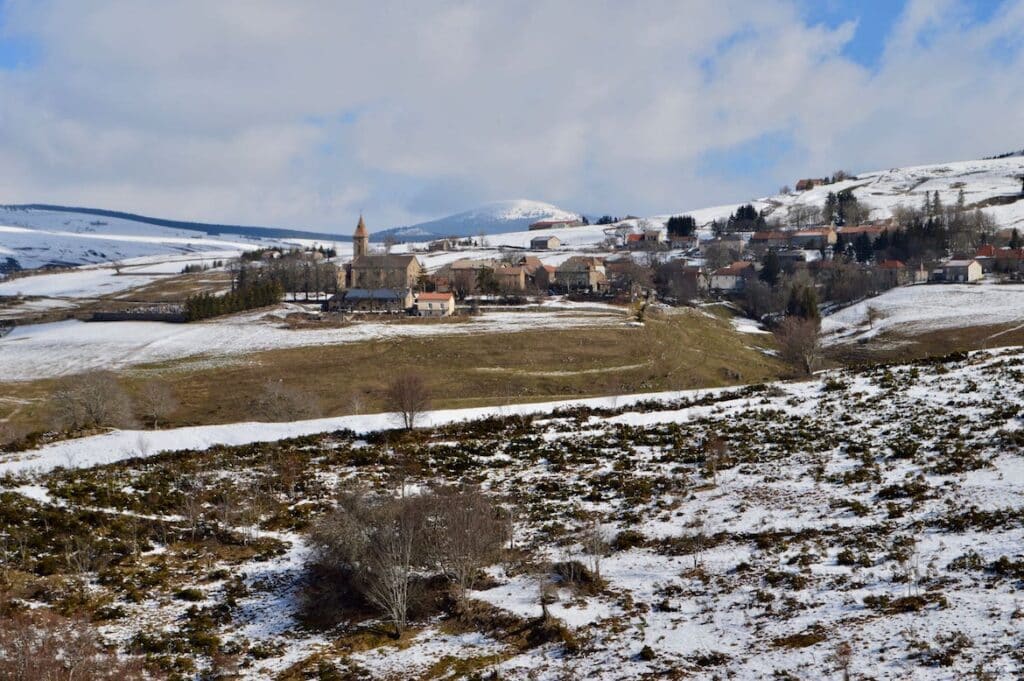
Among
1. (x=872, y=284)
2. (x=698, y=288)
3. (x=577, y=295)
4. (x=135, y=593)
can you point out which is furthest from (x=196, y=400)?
(x=872, y=284)

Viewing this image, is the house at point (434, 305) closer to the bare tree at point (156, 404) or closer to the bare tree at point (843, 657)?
the bare tree at point (156, 404)

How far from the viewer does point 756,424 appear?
38.4 m

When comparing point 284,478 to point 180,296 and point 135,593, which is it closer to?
point 135,593

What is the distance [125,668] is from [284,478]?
14745 mm

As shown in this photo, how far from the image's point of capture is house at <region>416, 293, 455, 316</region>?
112 meters

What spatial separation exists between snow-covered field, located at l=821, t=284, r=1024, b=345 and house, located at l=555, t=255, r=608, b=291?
4292 centimetres

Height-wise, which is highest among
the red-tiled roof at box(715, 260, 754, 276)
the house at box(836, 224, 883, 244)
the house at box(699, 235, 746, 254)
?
the house at box(836, 224, 883, 244)

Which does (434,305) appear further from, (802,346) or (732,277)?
(732,277)

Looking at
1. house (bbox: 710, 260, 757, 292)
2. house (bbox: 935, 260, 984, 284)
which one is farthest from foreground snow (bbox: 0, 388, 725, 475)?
house (bbox: 710, 260, 757, 292)

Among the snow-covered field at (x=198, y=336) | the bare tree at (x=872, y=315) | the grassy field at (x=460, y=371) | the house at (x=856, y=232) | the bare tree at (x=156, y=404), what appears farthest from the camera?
the house at (x=856, y=232)

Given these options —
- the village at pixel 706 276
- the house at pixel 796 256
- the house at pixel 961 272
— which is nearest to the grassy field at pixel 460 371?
the village at pixel 706 276

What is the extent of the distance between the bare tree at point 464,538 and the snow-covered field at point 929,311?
268 feet

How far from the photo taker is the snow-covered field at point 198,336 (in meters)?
90.4

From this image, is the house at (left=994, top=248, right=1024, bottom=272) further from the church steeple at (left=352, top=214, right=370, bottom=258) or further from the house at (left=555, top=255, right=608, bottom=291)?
the church steeple at (left=352, top=214, right=370, bottom=258)
